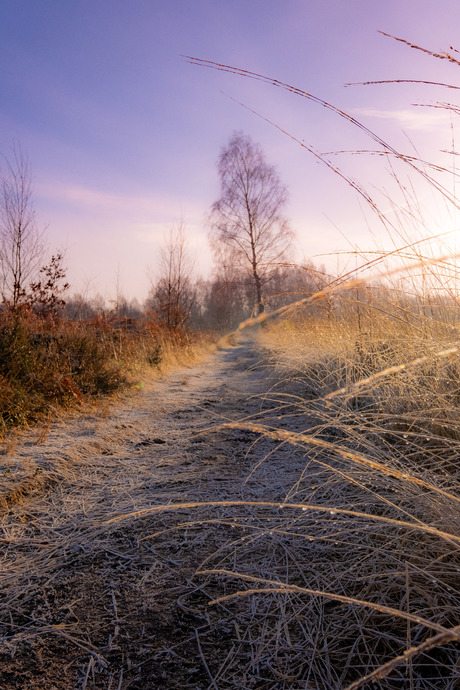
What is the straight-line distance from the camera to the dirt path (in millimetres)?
1051

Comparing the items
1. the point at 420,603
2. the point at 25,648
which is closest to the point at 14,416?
the point at 25,648

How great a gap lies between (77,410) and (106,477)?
4.97ft

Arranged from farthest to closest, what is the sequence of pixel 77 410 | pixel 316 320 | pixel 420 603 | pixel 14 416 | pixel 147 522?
pixel 316 320 → pixel 77 410 → pixel 14 416 → pixel 147 522 → pixel 420 603

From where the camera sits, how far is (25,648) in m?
1.11

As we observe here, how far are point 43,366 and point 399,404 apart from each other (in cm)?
316

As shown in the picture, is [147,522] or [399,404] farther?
[399,404]

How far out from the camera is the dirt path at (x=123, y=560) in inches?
41.4

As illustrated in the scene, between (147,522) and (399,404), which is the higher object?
(399,404)

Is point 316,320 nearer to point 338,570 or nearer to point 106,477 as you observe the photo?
point 106,477

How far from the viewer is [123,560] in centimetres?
152

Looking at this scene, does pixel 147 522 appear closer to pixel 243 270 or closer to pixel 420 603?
pixel 420 603

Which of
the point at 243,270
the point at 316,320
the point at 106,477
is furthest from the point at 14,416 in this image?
the point at 243,270

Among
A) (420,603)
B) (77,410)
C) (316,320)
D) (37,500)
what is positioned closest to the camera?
(420,603)

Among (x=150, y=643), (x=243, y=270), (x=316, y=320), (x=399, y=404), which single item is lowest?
(x=150, y=643)
